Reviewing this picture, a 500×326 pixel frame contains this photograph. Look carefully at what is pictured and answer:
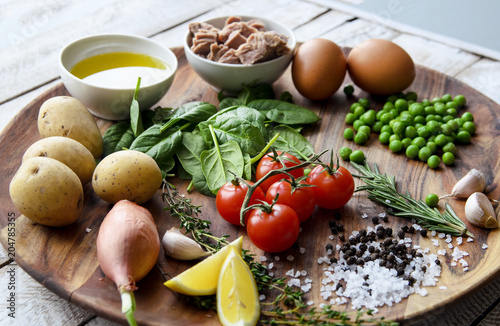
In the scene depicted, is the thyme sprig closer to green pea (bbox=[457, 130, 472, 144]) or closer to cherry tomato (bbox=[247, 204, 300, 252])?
cherry tomato (bbox=[247, 204, 300, 252])

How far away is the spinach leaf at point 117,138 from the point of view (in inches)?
80.2

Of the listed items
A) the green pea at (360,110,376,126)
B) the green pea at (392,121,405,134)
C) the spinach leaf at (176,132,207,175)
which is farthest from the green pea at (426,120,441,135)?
the spinach leaf at (176,132,207,175)

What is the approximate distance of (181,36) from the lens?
320cm

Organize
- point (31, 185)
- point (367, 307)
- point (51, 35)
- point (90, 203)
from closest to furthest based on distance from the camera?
point (367, 307), point (31, 185), point (90, 203), point (51, 35)

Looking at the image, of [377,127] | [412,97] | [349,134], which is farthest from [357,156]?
[412,97]

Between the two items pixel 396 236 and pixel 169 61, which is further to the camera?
pixel 169 61

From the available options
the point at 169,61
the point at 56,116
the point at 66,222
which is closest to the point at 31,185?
the point at 66,222

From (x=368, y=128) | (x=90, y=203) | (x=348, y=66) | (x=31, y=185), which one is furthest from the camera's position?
(x=348, y=66)

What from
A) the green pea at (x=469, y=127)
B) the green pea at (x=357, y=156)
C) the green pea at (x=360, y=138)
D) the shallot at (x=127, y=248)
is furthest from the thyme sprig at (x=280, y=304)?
the green pea at (x=469, y=127)

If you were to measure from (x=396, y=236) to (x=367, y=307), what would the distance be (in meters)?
0.38

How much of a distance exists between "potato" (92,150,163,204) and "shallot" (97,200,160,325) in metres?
0.17

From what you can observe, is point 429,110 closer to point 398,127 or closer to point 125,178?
point 398,127

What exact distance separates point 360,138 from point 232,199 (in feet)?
2.57

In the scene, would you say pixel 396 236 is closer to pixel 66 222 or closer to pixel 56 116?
pixel 66 222
